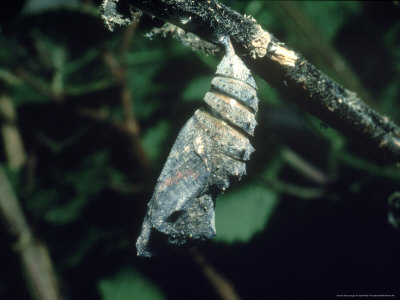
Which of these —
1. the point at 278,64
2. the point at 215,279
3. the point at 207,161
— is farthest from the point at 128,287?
the point at 278,64

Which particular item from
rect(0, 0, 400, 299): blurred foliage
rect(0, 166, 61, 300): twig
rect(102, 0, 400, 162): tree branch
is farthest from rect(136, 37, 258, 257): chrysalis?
rect(0, 166, 61, 300): twig

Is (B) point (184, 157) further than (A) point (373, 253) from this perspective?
No

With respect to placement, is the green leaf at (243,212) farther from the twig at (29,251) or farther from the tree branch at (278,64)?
the twig at (29,251)

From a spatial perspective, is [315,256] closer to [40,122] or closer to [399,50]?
[399,50]

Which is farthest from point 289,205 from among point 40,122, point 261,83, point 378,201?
point 40,122

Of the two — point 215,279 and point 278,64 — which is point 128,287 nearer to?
point 215,279
